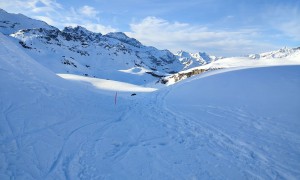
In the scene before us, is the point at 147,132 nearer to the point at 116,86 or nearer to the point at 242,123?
the point at 242,123

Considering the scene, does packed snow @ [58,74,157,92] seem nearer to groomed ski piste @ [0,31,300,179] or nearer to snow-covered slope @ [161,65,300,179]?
snow-covered slope @ [161,65,300,179]

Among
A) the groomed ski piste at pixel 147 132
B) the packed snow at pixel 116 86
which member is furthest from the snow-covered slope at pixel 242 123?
the packed snow at pixel 116 86

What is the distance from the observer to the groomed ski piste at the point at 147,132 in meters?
8.59

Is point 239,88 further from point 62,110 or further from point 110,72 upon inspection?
point 110,72

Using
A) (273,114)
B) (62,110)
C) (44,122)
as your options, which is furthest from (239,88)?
(44,122)

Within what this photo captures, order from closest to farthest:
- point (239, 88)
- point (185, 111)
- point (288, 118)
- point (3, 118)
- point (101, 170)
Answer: point (101, 170)
point (3, 118)
point (288, 118)
point (185, 111)
point (239, 88)

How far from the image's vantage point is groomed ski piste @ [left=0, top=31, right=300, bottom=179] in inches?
338

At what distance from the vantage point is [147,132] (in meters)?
12.4

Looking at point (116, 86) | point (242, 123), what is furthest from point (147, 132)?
point (116, 86)

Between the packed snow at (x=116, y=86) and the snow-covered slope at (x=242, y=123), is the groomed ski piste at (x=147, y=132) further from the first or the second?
the packed snow at (x=116, y=86)

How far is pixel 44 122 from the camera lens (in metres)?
12.0

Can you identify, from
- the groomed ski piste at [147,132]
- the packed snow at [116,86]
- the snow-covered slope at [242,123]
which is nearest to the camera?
the groomed ski piste at [147,132]

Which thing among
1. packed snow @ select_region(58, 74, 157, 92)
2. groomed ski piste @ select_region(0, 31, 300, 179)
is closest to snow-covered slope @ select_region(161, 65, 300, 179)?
groomed ski piste @ select_region(0, 31, 300, 179)

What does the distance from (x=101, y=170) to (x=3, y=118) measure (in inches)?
220
